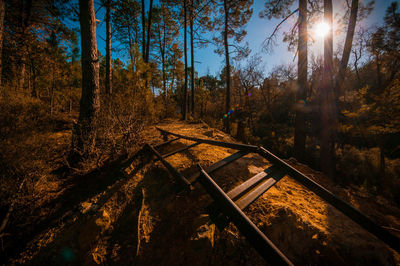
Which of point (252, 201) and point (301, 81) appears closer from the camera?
point (252, 201)

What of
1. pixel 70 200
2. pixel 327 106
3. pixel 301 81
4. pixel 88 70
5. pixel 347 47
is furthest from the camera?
pixel 301 81

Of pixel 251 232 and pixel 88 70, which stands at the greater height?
pixel 88 70

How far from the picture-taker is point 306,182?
177 cm

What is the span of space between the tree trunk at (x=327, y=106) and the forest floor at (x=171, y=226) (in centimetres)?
346

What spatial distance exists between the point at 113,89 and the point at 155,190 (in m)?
6.88

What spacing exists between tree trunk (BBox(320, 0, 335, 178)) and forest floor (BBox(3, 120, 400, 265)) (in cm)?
346

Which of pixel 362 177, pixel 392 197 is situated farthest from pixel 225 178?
pixel 362 177

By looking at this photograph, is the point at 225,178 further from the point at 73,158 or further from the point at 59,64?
the point at 59,64

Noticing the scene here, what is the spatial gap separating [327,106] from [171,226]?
6.73 metres

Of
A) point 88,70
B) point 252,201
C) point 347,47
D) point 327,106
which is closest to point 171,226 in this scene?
point 252,201

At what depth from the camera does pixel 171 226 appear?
1.82 metres

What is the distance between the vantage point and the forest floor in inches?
53.1

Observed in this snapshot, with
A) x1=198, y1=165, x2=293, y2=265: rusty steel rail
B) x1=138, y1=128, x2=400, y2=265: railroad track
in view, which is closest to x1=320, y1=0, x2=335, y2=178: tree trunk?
x1=138, y1=128, x2=400, y2=265: railroad track

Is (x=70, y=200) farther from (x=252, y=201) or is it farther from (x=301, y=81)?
(x=301, y=81)
